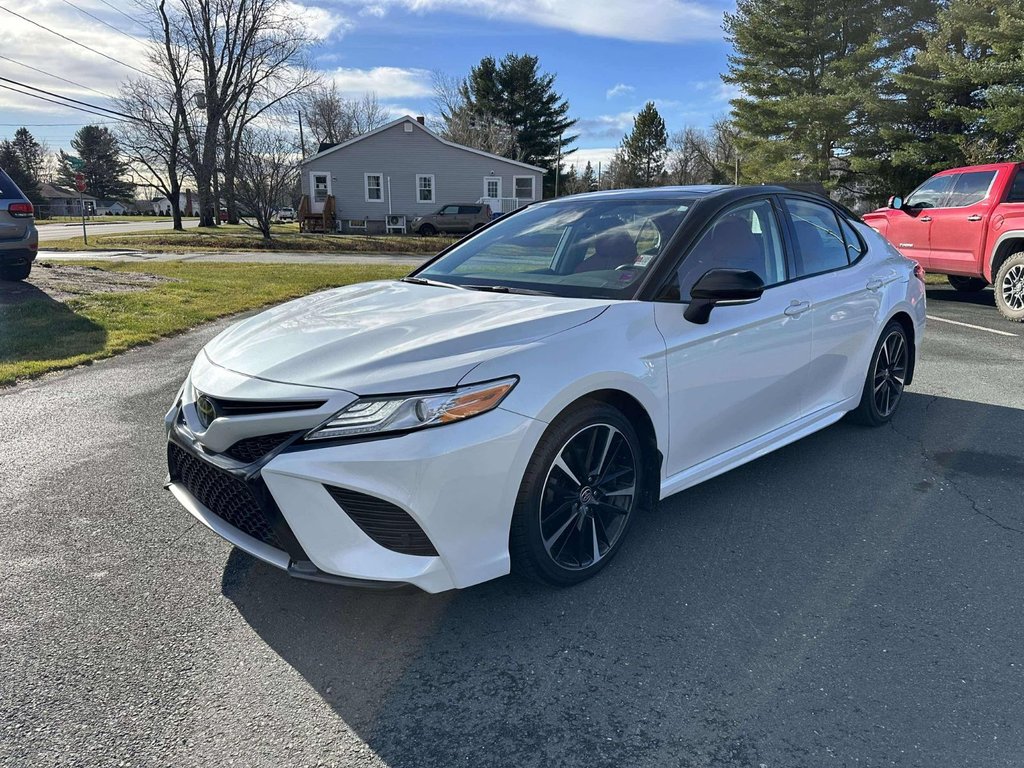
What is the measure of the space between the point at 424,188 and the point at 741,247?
36.8 m

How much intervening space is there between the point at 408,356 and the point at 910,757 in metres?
1.98

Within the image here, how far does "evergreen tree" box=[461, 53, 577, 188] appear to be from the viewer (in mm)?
54406

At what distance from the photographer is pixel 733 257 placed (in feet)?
12.1

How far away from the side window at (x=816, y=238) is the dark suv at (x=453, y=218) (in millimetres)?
31737

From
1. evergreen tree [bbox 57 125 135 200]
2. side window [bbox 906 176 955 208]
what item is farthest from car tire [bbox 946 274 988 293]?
evergreen tree [bbox 57 125 135 200]

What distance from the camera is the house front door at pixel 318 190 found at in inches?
1502

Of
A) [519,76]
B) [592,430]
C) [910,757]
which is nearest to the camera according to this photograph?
[910,757]

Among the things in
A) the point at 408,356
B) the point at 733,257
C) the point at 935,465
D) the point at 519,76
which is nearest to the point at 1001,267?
the point at 935,465

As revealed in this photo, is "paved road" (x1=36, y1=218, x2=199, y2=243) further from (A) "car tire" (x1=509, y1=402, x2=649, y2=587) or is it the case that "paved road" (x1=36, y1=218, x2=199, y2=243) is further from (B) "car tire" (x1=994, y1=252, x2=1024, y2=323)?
(A) "car tire" (x1=509, y1=402, x2=649, y2=587)

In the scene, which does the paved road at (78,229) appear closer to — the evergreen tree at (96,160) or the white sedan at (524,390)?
the white sedan at (524,390)

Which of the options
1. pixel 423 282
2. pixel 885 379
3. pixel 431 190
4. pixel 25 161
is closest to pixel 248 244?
pixel 431 190

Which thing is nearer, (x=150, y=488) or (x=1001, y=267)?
(x=150, y=488)

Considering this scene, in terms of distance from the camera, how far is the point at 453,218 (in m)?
35.7

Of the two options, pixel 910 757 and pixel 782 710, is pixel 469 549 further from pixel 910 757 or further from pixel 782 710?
pixel 910 757
